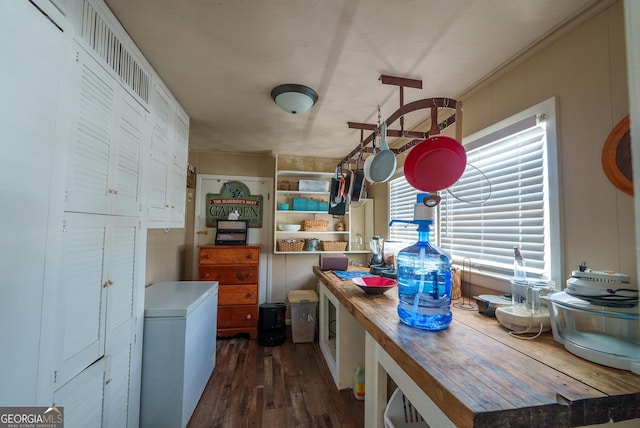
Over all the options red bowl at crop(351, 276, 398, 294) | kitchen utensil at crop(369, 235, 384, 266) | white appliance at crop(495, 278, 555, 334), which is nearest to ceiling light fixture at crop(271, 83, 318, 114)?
red bowl at crop(351, 276, 398, 294)

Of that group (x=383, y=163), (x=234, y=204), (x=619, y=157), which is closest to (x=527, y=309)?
(x=619, y=157)

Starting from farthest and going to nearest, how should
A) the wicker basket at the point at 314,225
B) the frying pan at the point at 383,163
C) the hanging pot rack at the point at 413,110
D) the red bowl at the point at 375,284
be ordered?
1. the wicker basket at the point at 314,225
2. the red bowl at the point at 375,284
3. the frying pan at the point at 383,163
4. the hanging pot rack at the point at 413,110

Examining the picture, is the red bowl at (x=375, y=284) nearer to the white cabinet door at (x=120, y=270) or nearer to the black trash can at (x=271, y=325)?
the white cabinet door at (x=120, y=270)

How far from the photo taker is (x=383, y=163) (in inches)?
64.6

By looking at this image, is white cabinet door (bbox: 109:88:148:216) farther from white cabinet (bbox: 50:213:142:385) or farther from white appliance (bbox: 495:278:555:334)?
white appliance (bbox: 495:278:555:334)

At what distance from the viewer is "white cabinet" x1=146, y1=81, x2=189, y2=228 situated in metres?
1.80

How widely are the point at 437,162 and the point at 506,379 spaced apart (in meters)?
0.85

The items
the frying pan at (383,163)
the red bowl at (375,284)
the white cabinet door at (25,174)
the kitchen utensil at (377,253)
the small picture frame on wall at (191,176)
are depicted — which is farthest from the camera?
the small picture frame on wall at (191,176)

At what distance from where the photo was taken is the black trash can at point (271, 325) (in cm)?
305

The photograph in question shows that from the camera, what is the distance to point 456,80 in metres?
1.73

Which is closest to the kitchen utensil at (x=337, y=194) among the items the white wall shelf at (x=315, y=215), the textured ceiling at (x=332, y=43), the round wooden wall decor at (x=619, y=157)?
the textured ceiling at (x=332, y=43)

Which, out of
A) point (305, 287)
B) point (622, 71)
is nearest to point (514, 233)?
point (622, 71)

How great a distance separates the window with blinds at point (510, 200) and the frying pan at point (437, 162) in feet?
1.51

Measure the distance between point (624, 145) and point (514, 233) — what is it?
2.00 feet
